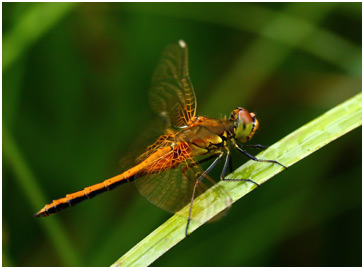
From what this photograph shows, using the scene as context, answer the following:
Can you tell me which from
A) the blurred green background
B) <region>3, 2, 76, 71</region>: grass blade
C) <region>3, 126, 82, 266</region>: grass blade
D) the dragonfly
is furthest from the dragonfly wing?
<region>3, 2, 76, 71</region>: grass blade

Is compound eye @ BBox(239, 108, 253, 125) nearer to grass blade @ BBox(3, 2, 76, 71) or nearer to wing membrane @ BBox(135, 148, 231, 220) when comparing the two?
wing membrane @ BBox(135, 148, 231, 220)

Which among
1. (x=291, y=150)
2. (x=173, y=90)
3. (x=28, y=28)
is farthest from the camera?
(x=28, y=28)

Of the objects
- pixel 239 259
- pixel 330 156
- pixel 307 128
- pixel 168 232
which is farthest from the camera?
pixel 330 156

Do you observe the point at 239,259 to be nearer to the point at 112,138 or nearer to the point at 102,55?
the point at 112,138

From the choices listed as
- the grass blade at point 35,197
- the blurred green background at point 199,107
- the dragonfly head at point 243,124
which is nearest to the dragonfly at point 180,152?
the dragonfly head at point 243,124

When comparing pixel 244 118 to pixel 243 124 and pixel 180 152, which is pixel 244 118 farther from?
pixel 180 152

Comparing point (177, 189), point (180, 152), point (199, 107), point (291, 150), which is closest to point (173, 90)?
point (180, 152)

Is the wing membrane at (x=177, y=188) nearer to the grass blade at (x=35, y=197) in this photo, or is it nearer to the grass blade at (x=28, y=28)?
the grass blade at (x=35, y=197)

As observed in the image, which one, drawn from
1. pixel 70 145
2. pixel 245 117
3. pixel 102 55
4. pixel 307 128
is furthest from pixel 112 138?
pixel 307 128
